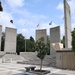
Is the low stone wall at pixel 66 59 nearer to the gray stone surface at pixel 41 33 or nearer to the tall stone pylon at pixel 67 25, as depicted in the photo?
the tall stone pylon at pixel 67 25

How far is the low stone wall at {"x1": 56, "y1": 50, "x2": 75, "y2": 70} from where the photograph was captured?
67.7 ft

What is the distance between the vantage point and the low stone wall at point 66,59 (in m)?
20.6

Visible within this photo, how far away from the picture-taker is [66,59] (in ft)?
69.3

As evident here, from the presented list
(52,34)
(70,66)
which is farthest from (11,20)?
(70,66)

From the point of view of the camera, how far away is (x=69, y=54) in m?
20.9

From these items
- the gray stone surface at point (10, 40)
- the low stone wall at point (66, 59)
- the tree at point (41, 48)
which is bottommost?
the low stone wall at point (66, 59)

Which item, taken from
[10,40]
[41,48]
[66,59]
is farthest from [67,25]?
[10,40]

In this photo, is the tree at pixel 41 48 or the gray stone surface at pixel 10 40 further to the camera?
the gray stone surface at pixel 10 40

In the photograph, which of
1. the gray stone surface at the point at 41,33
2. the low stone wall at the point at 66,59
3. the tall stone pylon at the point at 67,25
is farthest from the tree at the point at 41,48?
the gray stone surface at the point at 41,33

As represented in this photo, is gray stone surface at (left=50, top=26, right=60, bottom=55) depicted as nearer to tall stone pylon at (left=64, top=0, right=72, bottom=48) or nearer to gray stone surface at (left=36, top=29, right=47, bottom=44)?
gray stone surface at (left=36, top=29, right=47, bottom=44)

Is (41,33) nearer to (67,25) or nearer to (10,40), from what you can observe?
(10,40)

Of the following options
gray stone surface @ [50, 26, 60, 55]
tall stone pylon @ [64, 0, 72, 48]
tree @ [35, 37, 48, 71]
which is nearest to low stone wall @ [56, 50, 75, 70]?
tree @ [35, 37, 48, 71]

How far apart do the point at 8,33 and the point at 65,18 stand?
17743mm

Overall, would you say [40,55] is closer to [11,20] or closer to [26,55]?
[11,20]
